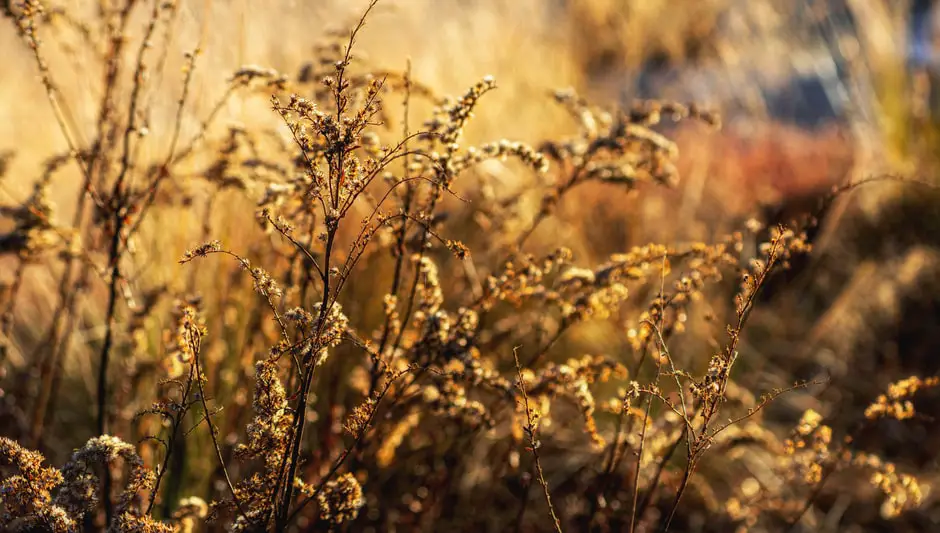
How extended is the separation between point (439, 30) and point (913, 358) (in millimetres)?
3731

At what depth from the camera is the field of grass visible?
1205mm

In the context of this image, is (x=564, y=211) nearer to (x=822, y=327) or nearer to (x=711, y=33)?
(x=822, y=327)

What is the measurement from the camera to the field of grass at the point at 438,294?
1.21 metres

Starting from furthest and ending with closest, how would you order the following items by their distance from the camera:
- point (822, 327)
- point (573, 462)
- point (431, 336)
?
1. point (822, 327)
2. point (573, 462)
3. point (431, 336)

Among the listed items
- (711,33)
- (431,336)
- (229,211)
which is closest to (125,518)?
(431,336)

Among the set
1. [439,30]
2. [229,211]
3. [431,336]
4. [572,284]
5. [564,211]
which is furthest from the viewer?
[439,30]

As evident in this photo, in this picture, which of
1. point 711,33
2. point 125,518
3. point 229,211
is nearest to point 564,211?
point 229,211

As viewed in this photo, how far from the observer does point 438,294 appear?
141 centimetres

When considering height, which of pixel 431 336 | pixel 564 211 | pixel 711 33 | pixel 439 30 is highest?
pixel 711 33

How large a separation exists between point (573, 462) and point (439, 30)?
3696 mm

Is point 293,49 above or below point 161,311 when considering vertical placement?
above

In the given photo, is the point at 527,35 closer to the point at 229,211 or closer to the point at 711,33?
the point at 229,211

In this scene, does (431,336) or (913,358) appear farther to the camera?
(913,358)

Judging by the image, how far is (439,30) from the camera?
5.31 meters
